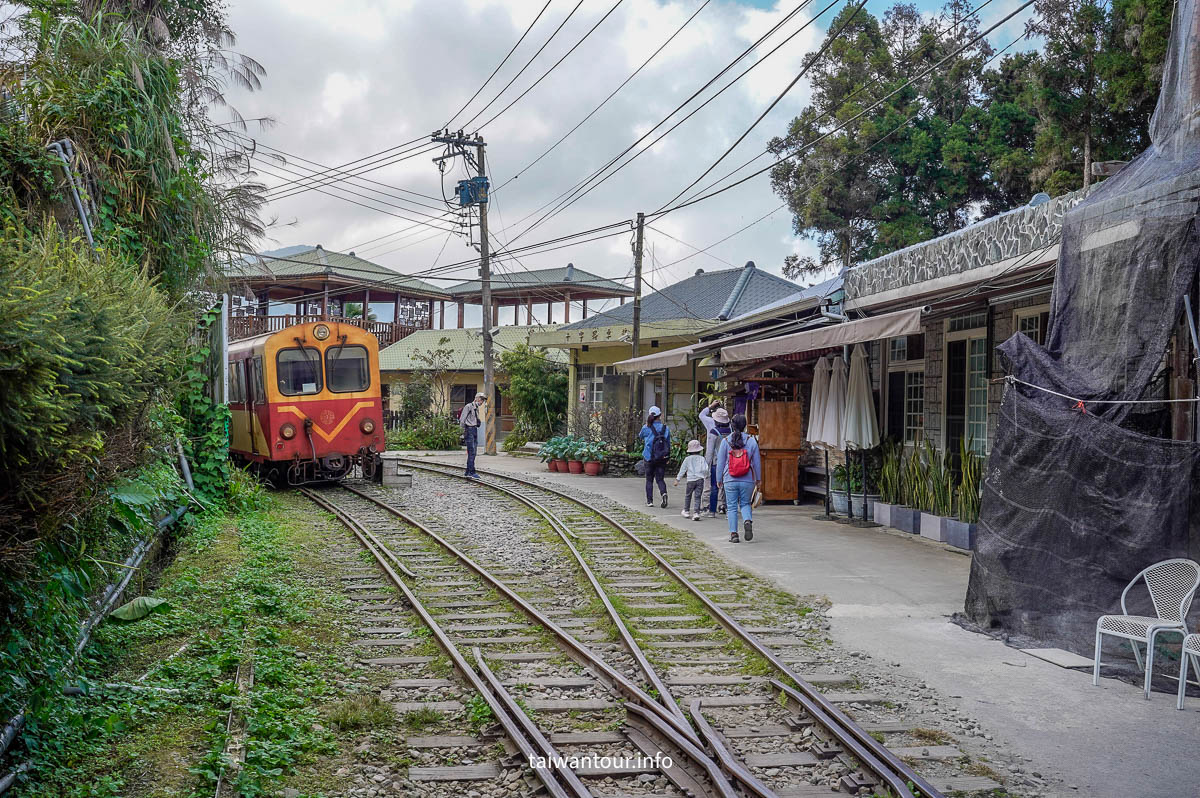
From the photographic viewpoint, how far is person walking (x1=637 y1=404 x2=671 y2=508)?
15.9m

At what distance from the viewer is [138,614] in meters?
7.30

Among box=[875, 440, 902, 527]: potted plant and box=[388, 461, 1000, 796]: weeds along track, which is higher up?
box=[875, 440, 902, 527]: potted plant

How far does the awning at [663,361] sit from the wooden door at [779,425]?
8.89ft

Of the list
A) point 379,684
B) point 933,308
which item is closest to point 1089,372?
point 933,308

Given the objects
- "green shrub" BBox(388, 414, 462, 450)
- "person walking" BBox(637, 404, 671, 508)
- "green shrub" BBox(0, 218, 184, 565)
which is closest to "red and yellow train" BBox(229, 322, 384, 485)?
"person walking" BBox(637, 404, 671, 508)

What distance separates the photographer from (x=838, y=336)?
11930 mm

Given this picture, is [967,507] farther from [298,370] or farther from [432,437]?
[432,437]

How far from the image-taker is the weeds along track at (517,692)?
16.4 feet

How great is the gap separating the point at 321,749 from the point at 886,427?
1190cm

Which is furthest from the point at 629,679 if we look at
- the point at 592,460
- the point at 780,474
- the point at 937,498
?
the point at 592,460

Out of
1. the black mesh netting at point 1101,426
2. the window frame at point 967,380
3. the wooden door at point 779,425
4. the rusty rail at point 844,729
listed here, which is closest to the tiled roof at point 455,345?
the wooden door at point 779,425

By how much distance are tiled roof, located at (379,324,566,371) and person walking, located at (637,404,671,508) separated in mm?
20058

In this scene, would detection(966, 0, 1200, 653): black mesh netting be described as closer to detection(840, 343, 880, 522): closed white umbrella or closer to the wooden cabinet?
detection(840, 343, 880, 522): closed white umbrella

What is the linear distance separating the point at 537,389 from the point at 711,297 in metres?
6.17
